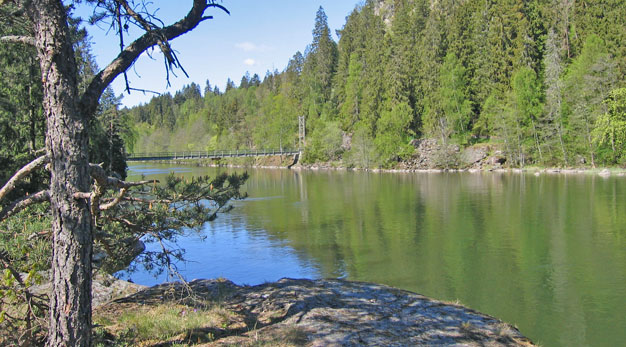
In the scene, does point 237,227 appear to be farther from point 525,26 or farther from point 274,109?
point 274,109

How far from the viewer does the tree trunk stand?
395 centimetres

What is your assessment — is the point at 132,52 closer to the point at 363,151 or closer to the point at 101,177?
the point at 101,177

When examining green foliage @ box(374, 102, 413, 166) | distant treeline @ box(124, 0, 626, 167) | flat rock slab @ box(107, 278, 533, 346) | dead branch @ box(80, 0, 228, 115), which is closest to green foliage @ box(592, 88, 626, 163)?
distant treeline @ box(124, 0, 626, 167)

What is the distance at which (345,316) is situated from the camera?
6.95 meters

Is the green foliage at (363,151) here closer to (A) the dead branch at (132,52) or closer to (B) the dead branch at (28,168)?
(A) the dead branch at (132,52)

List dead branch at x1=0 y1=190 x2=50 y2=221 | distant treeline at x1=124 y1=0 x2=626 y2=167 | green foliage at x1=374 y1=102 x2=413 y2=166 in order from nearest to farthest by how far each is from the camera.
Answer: dead branch at x1=0 y1=190 x2=50 y2=221
distant treeline at x1=124 y1=0 x2=626 y2=167
green foliage at x1=374 y1=102 x2=413 y2=166

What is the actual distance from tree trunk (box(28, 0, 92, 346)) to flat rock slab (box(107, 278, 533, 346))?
81.7 inches

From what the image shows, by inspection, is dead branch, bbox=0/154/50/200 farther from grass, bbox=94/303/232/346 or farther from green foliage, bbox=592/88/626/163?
green foliage, bbox=592/88/626/163

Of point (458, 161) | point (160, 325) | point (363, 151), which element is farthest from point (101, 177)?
point (363, 151)

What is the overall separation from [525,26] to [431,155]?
18456mm

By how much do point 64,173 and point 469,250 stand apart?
15.1 metres

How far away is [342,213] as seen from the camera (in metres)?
26.2

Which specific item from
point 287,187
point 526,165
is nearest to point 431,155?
point 526,165

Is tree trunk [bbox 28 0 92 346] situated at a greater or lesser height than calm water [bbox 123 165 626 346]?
greater
